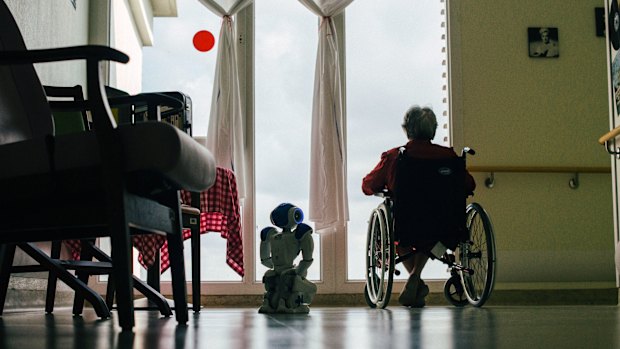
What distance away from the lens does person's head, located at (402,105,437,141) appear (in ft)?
13.8

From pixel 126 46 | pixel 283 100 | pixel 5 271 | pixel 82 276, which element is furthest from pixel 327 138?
pixel 5 271

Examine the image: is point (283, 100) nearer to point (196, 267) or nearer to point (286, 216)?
point (286, 216)

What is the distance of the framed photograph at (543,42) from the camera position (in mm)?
5496

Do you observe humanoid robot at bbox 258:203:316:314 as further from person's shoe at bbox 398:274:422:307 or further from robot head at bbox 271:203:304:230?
person's shoe at bbox 398:274:422:307

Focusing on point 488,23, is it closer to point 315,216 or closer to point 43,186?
point 315,216

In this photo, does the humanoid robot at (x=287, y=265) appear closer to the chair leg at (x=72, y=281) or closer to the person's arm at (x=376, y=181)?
the person's arm at (x=376, y=181)

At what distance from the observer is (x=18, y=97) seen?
2.25m

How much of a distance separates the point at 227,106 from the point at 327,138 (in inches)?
25.9

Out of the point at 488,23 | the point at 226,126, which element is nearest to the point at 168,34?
the point at 226,126

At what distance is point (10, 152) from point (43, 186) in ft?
0.37

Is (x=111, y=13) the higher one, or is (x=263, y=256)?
(x=111, y=13)

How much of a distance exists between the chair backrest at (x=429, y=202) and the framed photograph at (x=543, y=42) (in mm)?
1946

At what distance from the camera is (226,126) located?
5082 millimetres

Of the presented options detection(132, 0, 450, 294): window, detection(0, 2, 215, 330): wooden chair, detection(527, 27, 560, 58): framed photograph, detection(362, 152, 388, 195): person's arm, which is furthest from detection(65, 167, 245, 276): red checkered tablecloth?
detection(527, 27, 560, 58): framed photograph
